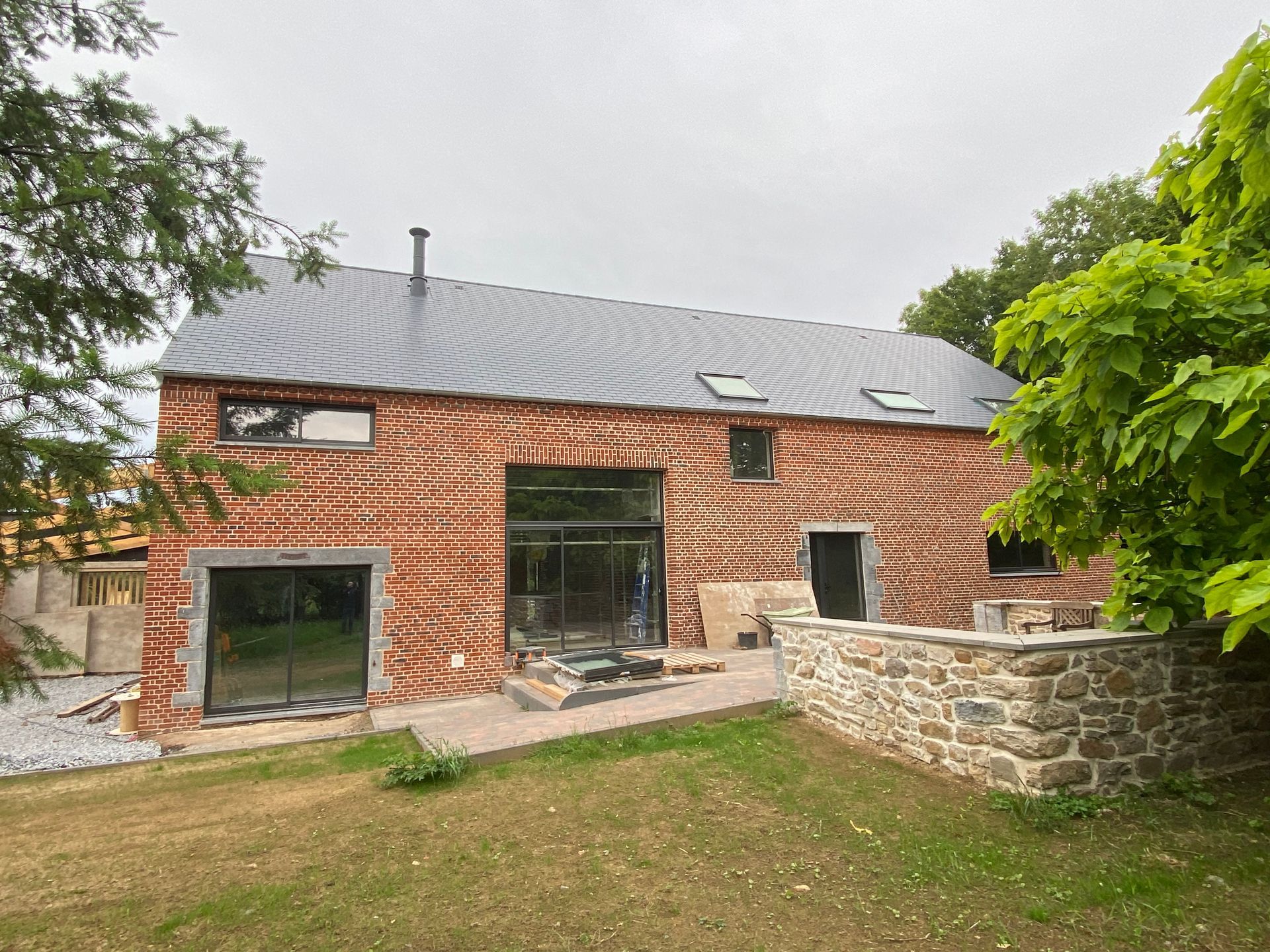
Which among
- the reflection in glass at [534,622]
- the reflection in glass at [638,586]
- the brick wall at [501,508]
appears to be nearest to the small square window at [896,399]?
the brick wall at [501,508]

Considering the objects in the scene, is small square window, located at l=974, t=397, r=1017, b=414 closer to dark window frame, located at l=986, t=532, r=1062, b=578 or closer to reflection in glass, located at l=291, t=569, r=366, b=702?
dark window frame, located at l=986, t=532, r=1062, b=578

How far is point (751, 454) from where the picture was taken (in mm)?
12117

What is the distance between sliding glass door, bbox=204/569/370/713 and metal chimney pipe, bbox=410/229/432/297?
6.67 meters

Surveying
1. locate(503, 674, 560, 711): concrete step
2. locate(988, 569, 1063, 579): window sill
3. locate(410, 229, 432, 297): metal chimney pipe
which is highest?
locate(410, 229, 432, 297): metal chimney pipe

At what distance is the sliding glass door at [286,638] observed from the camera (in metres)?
8.70

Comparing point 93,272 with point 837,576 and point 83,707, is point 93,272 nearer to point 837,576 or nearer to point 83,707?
point 83,707

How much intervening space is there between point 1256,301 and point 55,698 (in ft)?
50.2

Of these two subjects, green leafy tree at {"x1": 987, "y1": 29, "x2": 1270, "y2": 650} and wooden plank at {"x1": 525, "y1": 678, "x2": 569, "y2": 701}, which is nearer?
green leafy tree at {"x1": 987, "y1": 29, "x2": 1270, "y2": 650}

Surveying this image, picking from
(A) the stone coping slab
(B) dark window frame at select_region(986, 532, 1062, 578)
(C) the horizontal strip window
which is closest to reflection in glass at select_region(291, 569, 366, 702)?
(C) the horizontal strip window

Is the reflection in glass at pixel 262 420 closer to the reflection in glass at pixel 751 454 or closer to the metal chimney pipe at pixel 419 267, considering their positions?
the metal chimney pipe at pixel 419 267

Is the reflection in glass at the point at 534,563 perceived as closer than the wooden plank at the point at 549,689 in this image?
No

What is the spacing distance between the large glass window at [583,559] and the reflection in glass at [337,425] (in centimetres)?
222

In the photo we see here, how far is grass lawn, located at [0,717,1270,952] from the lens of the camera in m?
3.00

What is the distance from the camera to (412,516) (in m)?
9.52
